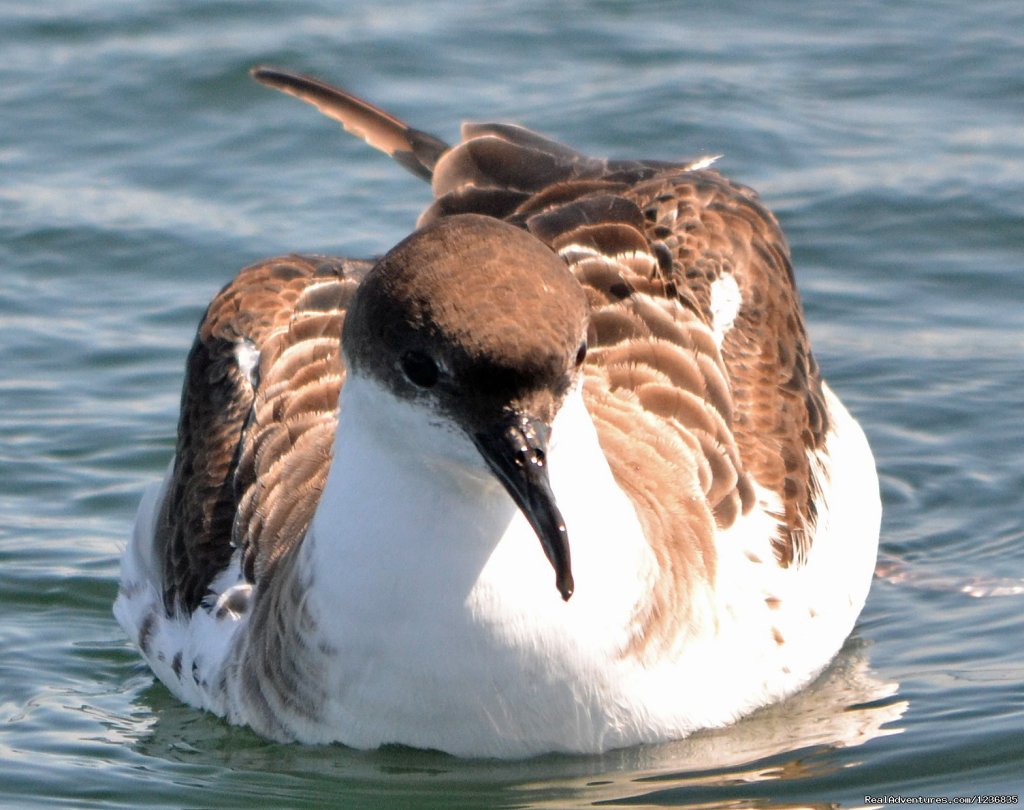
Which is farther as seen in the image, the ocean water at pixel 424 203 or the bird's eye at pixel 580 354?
the ocean water at pixel 424 203

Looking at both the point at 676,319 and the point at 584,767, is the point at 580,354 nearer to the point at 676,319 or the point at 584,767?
the point at 584,767

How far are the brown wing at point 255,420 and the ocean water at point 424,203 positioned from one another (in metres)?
0.74

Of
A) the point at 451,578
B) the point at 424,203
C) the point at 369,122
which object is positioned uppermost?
the point at 369,122

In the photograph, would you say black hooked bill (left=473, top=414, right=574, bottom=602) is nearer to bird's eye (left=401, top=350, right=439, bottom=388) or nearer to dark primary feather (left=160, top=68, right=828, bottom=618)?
bird's eye (left=401, top=350, right=439, bottom=388)

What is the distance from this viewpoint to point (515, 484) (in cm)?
673

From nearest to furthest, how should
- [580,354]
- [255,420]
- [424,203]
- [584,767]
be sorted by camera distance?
[580,354]
[584,767]
[255,420]
[424,203]

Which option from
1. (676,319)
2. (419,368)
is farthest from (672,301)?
(419,368)

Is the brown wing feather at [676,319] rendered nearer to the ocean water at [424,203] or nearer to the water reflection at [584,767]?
the water reflection at [584,767]

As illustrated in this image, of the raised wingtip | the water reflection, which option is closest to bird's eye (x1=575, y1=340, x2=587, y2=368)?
the water reflection

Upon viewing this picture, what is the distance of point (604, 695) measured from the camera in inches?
299

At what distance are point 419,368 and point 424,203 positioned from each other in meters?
8.07

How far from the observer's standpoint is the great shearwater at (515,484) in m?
6.98

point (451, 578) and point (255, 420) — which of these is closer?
point (451, 578)

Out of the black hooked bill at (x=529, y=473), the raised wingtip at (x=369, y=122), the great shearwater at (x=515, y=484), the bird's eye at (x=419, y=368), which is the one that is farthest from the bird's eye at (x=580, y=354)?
the raised wingtip at (x=369, y=122)
